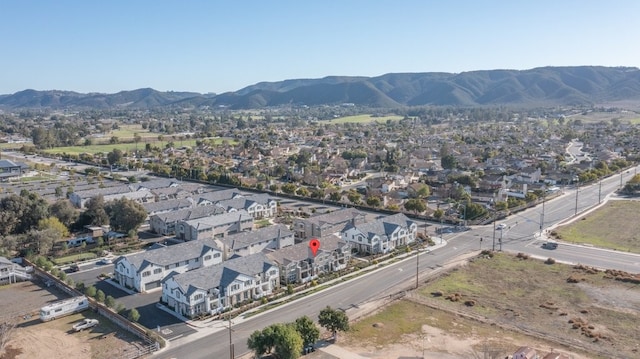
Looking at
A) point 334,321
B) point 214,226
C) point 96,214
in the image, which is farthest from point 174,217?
point 334,321

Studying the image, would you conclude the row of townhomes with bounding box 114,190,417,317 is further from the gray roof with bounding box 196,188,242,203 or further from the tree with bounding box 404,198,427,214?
the tree with bounding box 404,198,427,214

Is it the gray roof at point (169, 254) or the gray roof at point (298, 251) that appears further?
the gray roof at point (298, 251)

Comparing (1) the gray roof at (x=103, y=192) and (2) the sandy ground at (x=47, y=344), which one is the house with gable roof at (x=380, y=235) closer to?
(2) the sandy ground at (x=47, y=344)

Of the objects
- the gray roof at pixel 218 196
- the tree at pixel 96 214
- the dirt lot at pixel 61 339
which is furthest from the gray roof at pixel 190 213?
the dirt lot at pixel 61 339

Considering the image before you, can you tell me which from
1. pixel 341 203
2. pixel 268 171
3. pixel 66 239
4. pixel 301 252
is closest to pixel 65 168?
pixel 268 171

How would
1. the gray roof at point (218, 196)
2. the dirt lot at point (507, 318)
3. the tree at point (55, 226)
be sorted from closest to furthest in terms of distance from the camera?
1. the dirt lot at point (507, 318)
2. the tree at point (55, 226)
3. the gray roof at point (218, 196)

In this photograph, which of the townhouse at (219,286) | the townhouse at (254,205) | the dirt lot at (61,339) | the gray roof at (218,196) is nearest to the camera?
the dirt lot at (61,339)

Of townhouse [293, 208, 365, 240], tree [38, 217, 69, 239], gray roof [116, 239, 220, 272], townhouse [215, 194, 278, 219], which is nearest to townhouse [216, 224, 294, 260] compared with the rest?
gray roof [116, 239, 220, 272]
